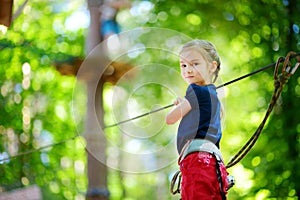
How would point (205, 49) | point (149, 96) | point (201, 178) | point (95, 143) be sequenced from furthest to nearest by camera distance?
point (149, 96)
point (95, 143)
point (205, 49)
point (201, 178)

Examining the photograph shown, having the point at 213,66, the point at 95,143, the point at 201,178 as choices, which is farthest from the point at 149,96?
the point at 201,178

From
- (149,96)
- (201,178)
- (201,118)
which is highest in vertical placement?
(201,118)

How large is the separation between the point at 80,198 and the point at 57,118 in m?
1.05

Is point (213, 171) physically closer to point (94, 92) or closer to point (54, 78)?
point (94, 92)

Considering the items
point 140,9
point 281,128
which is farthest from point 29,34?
point 281,128

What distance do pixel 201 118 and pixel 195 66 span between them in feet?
0.50

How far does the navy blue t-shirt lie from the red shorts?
0.20 feet

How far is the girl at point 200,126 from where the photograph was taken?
140 cm

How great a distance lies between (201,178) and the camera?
55.2 inches

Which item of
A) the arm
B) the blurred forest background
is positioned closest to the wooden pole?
the blurred forest background

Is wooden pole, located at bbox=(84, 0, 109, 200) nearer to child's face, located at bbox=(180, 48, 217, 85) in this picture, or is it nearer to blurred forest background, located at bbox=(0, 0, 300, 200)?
blurred forest background, located at bbox=(0, 0, 300, 200)

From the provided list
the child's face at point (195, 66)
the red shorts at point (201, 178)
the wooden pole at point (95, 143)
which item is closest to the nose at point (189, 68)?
the child's face at point (195, 66)

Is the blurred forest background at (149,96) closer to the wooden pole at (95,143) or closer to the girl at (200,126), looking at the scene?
the wooden pole at (95,143)

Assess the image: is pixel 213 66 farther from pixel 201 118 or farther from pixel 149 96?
pixel 149 96
